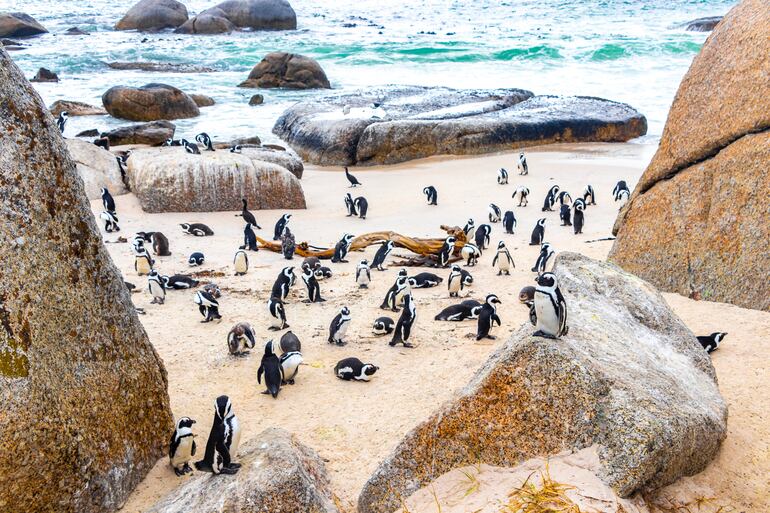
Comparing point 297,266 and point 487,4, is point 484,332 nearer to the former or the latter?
point 297,266

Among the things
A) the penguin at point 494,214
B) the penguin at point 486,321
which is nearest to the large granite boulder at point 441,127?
the penguin at point 494,214

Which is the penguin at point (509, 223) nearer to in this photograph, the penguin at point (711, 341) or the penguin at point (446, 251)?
the penguin at point (446, 251)

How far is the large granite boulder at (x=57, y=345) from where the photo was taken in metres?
4.04

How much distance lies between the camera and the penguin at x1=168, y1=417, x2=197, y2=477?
500cm

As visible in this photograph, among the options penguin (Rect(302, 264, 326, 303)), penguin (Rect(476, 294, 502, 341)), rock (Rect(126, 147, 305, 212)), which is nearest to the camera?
penguin (Rect(476, 294, 502, 341))

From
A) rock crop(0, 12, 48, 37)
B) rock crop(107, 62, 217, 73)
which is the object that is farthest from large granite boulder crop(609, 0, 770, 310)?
rock crop(0, 12, 48, 37)

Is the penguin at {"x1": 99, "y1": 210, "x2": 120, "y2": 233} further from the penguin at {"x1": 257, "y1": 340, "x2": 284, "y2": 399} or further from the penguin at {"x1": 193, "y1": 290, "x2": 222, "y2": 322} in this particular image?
the penguin at {"x1": 257, "y1": 340, "x2": 284, "y2": 399}

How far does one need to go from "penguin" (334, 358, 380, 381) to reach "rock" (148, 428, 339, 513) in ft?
6.71

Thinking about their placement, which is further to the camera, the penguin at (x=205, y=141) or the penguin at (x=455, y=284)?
the penguin at (x=205, y=141)

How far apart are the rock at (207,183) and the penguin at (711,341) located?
9986 mm

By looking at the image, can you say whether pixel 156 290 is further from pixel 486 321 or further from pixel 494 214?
pixel 494 214

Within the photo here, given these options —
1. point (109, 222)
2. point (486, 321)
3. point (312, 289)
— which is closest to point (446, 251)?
point (312, 289)

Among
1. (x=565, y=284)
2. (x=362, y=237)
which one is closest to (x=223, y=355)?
(x=565, y=284)

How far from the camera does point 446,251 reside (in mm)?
10945
